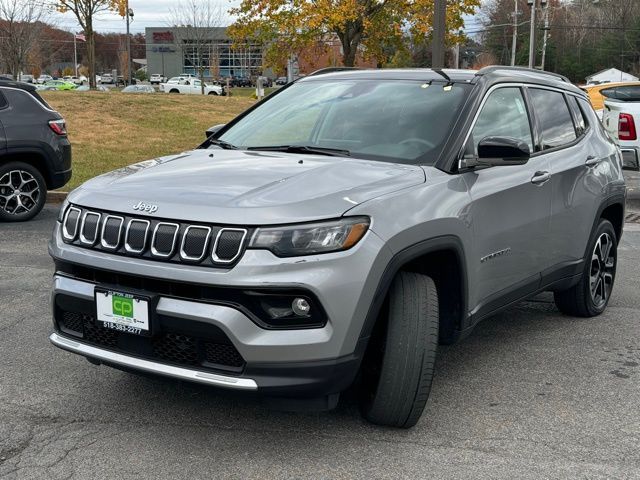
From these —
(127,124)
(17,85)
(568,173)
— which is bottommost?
(127,124)

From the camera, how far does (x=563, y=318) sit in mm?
5730

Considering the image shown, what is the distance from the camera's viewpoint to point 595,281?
5.67 m

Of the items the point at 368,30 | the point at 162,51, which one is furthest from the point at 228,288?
the point at 162,51

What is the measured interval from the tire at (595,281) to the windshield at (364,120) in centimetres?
177

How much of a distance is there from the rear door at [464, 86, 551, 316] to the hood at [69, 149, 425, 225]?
19.4 inches

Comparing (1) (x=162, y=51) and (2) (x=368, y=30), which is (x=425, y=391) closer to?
(2) (x=368, y=30)

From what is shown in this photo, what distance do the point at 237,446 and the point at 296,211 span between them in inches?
43.6

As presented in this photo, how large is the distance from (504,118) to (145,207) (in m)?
2.30

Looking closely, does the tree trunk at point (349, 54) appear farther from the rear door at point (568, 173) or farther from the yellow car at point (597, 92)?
the rear door at point (568, 173)

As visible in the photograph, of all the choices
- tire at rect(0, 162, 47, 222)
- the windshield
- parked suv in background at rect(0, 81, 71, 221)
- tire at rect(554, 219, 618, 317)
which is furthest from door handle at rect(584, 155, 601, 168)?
tire at rect(0, 162, 47, 222)

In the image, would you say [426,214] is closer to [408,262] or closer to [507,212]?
[408,262]

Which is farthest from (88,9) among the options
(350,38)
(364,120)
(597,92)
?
(364,120)

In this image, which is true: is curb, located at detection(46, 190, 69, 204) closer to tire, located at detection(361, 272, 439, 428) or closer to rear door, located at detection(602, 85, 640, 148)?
rear door, located at detection(602, 85, 640, 148)

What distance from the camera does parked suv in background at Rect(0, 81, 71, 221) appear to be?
923cm
